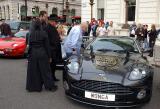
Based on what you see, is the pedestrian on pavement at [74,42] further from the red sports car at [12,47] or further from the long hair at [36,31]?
the red sports car at [12,47]

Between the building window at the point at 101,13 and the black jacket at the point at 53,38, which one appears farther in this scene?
the building window at the point at 101,13

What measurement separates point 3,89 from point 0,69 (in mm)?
2798

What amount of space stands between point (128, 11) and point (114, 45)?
1544cm

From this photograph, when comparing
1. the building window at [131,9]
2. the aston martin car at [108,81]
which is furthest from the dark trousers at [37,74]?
the building window at [131,9]

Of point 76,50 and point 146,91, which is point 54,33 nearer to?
point 76,50

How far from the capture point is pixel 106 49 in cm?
727

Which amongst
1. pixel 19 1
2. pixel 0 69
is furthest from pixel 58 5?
pixel 0 69

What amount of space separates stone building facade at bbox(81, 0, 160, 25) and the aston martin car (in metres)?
14.4

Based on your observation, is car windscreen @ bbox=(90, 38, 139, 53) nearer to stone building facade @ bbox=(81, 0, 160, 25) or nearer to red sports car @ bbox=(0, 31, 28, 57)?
red sports car @ bbox=(0, 31, 28, 57)

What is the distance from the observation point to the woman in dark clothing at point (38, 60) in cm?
677

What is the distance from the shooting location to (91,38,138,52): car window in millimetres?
7289

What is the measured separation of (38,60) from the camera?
271 inches

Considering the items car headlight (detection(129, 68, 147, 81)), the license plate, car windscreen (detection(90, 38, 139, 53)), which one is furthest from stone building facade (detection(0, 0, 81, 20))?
the license plate

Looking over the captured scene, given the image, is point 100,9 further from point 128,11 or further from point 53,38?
point 53,38
